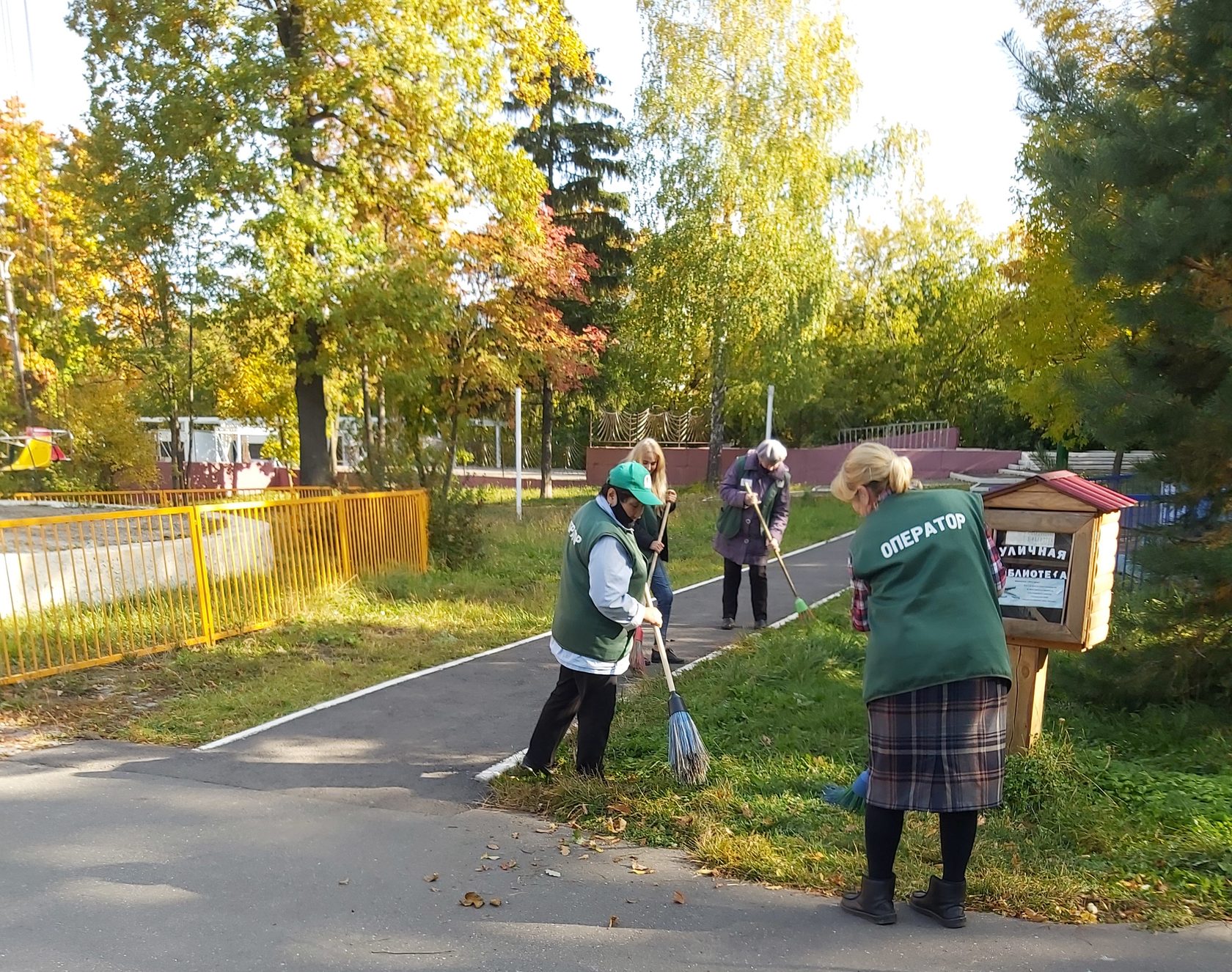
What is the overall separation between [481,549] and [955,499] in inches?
378

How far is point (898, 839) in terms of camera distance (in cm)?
349

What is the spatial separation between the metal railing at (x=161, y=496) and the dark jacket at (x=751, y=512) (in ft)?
20.7

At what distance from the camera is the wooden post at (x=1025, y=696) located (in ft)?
15.0

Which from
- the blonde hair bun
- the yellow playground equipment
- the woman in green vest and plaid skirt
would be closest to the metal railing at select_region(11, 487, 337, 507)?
the yellow playground equipment

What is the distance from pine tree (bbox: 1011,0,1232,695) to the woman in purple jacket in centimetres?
Answer: 333

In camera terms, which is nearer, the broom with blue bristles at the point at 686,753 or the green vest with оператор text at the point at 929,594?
the green vest with оператор text at the point at 929,594

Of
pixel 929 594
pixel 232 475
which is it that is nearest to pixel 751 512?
pixel 929 594

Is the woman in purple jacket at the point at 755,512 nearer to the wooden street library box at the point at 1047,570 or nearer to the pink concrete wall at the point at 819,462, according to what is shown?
the wooden street library box at the point at 1047,570

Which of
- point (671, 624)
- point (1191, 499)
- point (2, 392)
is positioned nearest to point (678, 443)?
point (2, 392)

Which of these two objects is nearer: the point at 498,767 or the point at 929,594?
the point at 929,594

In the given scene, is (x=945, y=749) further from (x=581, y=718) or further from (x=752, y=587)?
(x=752, y=587)

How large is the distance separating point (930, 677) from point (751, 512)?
197 inches

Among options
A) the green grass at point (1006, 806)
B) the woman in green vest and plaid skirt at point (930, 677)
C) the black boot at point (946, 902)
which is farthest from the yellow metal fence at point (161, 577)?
the black boot at point (946, 902)

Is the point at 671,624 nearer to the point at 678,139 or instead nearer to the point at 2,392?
the point at 678,139
